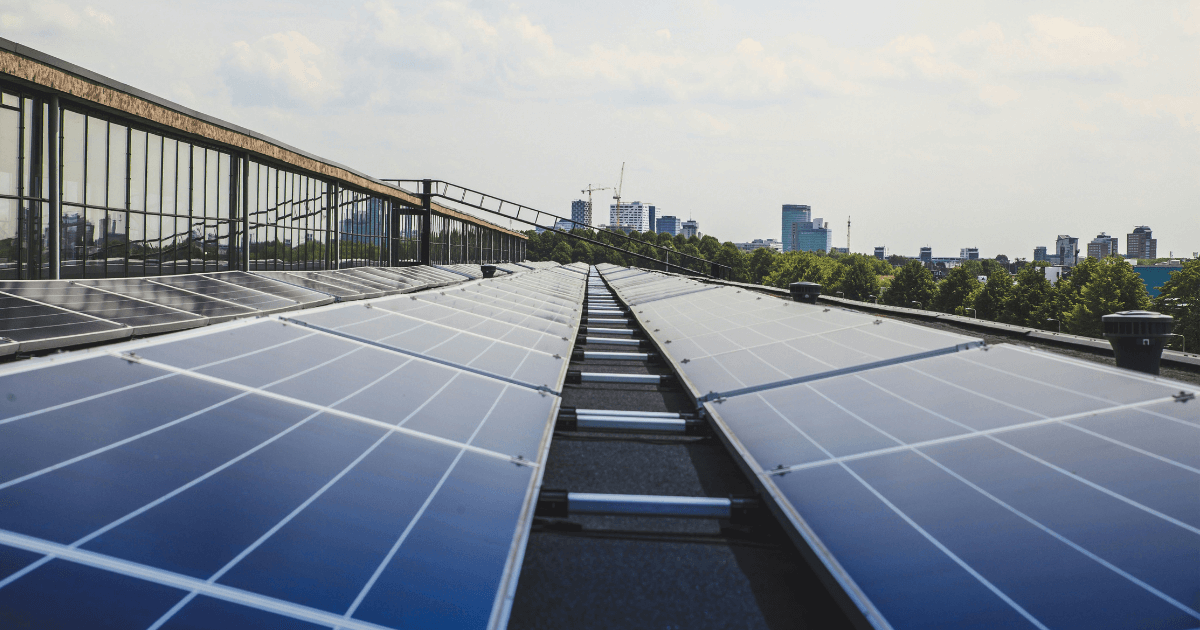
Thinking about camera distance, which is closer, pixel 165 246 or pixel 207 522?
pixel 207 522

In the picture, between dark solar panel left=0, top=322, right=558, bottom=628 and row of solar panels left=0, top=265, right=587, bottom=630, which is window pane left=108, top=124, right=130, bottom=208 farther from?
dark solar panel left=0, top=322, right=558, bottom=628

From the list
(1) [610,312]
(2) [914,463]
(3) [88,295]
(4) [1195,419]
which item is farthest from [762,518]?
(1) [610,312]

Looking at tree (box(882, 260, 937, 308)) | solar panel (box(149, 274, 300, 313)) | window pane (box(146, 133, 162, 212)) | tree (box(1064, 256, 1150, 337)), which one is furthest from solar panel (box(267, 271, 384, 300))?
tree (box(882, 260, 937, 308))

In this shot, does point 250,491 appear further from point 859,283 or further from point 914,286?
point 859,283

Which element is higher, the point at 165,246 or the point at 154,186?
the point at 154,186

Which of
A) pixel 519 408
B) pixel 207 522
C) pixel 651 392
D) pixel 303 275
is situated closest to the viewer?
pixel 207 522

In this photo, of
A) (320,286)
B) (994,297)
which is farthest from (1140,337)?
(994,297)

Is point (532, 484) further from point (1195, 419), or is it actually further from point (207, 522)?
point (1195, 419)
